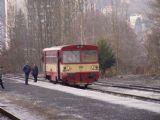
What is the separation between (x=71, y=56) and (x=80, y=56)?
0.68m

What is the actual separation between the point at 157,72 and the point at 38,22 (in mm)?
35514

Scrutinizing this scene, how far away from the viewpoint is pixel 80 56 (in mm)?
34969

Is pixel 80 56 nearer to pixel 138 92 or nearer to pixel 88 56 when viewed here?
pixel 88 56

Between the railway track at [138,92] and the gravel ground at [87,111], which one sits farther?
the railway track at [138,92]

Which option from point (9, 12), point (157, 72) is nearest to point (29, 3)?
→ point (9, 12)

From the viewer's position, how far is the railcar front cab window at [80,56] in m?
34.7

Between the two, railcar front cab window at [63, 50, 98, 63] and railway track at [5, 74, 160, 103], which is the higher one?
railcar front cab window at [63, 50, 98, 63]

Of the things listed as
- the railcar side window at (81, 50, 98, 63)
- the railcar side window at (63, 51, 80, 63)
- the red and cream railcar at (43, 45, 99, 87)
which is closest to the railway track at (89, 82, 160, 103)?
the red and cream railcar at (43, 45, 99, 87)

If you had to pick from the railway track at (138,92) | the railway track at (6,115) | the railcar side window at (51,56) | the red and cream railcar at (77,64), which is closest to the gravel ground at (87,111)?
the railway track at (6,115)

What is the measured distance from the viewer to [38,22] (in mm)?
80875

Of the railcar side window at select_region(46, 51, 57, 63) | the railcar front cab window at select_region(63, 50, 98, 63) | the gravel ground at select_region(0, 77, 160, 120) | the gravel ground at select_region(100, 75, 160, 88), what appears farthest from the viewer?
the gravel ground at select_region(100, 75, 160, 88)

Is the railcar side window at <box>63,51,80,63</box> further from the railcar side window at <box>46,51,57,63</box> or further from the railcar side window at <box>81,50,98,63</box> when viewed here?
the railcar side window at <box>46,51,57,63</box>

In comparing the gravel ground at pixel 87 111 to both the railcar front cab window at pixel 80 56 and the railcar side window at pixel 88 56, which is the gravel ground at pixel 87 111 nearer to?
the railcar front cab window at pixel 80 56

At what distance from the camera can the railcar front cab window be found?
34656 mm
